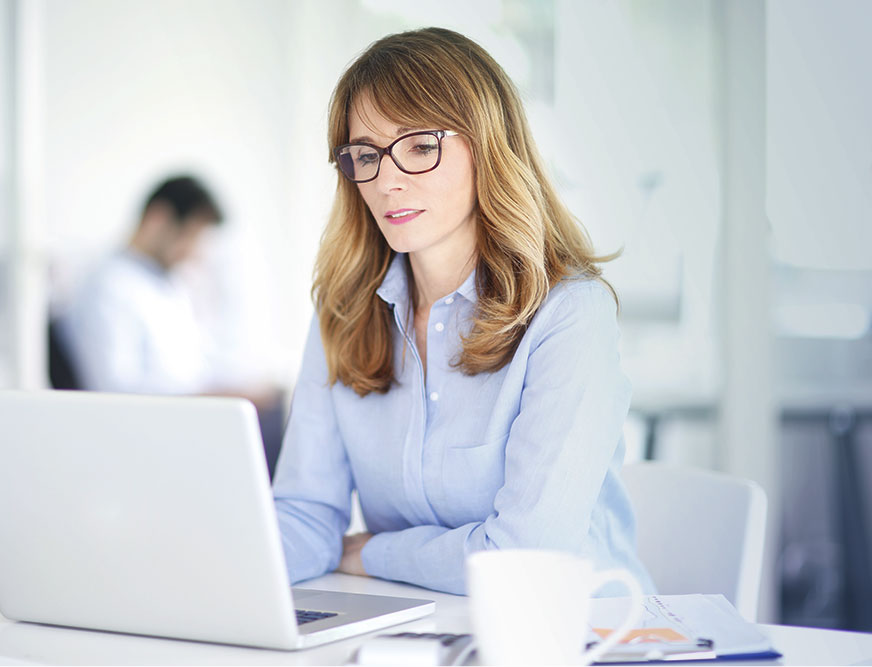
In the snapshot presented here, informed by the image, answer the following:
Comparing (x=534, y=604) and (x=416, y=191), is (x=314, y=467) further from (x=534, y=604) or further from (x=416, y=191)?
(x=534, y=604)

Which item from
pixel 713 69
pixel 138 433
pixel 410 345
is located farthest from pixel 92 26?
pixel 138 433

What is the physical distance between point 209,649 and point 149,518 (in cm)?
16

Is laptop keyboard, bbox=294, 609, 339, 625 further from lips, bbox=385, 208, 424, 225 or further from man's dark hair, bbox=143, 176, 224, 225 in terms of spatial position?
man's dark hair, bbox=143, 176, 224, 225

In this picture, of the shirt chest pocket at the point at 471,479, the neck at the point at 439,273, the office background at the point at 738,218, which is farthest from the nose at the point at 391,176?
the office background at the point at 738,218

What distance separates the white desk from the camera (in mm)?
953

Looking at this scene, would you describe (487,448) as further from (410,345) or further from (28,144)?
(28,144)

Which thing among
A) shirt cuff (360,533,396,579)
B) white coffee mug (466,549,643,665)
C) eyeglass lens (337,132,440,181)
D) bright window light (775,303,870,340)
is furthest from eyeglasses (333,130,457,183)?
bright window light (775,303,870,340)

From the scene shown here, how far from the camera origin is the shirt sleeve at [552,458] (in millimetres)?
1285

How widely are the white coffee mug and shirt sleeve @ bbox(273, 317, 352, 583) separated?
752 mm

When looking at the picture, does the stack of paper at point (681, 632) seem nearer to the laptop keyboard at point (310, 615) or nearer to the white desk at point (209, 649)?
the white desk at point (209, 649)

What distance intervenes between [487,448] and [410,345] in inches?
10.5

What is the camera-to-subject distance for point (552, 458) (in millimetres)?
1295

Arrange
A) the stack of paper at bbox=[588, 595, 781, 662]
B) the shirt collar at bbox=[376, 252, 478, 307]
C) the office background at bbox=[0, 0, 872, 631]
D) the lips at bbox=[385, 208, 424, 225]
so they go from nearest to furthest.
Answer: the stack of paper at bbox=[588, 595, 781, 662], the lips at bbox=[385, 208, 424, 225], the shirt collar at bbox=[376, 252, 478, 307], the office background at bbox=[0, 0, 872, 631]

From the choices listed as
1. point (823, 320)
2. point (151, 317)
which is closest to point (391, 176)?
point (823, 320)
